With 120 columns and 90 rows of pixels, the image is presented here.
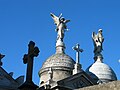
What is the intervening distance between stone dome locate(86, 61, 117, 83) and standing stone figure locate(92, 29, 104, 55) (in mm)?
1868

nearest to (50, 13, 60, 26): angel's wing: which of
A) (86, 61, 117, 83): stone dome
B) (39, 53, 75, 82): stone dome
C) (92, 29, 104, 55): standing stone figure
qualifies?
(39, 53, 75, 82): stone dome

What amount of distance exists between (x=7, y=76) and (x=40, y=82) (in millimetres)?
5092

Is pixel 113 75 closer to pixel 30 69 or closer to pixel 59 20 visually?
pixel 59 20

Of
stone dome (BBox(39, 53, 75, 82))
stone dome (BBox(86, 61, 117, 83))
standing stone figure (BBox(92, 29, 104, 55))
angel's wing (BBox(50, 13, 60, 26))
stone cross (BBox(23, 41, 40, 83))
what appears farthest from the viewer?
standing stone figure (BBox(92, 29, 104, 55))

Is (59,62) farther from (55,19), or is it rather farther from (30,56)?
(30,56)

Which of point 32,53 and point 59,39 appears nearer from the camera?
point 32,53

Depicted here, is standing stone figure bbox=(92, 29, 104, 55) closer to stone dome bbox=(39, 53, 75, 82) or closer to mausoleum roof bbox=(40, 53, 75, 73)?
mausoleum roof bbox=(40, 53, 75, 73)

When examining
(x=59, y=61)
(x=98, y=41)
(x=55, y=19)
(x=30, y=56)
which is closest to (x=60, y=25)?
(x=55, y=19)

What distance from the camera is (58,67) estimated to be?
76.2ft

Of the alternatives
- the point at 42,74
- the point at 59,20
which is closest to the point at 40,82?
the point at 42,74

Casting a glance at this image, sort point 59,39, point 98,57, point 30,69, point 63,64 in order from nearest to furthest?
point 30,69, point 63,64, point 59,39, point 98,57

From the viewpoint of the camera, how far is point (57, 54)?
79.6 ft

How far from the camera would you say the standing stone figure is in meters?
28.3

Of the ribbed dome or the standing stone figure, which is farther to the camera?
the standing stone figure
